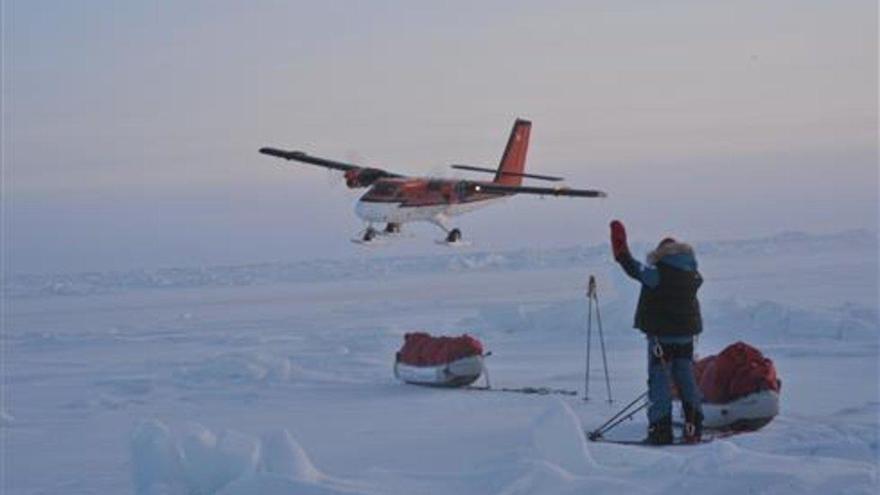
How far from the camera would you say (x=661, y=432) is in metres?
8.17

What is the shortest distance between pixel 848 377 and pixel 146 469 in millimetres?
8154

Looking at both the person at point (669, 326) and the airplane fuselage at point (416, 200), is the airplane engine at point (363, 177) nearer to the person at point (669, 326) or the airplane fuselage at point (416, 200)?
the airplane fuselage at point (416, 200)

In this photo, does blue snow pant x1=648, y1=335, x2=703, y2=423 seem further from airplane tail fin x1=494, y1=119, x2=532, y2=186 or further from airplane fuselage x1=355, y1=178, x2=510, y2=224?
airplane tail fin x1=494, y1=119, x2=532, y2=186

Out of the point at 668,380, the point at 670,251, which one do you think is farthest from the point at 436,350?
the point at 670,251

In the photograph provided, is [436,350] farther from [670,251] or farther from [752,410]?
[670,251]

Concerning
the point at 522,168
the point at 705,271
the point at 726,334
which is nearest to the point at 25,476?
the point at 726,334

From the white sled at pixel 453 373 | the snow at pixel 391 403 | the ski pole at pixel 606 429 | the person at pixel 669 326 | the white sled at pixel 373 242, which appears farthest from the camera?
the white sled at pixel 373 242

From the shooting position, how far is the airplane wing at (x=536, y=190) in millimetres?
26359

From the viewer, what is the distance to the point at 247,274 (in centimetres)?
6284

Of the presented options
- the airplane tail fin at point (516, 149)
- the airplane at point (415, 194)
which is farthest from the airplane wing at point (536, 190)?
the airplane tail fin at point (516, 149)

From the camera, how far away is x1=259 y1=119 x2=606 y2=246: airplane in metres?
26.7

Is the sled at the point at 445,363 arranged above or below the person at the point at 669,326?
below

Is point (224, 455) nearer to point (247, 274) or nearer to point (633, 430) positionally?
point (633, 430)

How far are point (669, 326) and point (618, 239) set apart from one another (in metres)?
0.68
